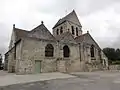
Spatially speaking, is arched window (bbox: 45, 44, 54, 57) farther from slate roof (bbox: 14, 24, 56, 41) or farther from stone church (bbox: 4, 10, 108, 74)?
slate roof (bbox: 14, 24, 56, 41)

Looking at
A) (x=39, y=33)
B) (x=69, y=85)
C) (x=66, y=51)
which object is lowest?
(x=69, y=85)

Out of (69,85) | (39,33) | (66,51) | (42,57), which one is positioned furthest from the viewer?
(66,51)

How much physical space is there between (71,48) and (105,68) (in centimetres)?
938

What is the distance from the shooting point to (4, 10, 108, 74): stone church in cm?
1836

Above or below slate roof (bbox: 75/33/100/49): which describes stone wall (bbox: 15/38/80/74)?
Result: below

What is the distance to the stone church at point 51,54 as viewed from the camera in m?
18.4

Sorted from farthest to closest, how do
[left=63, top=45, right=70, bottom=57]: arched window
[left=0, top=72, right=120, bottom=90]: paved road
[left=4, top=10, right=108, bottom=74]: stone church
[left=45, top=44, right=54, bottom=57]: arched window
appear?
[left=63, top=45, right=70, bottom=57]: arched window, [left=45, top=44, right=54, bottom=57]: arched window, [left=4, top=10, right=108, bottom=74]: stone church, [left=0, top=72, right=120, bottom=90]: paved road

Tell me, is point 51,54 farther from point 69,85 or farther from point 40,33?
point 69,85

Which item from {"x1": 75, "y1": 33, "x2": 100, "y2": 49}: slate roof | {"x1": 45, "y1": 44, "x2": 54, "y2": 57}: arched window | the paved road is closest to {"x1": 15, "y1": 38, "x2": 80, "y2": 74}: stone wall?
{"x1": 45, "y1": 44, "x2": 54, "y2": 57}: arched window

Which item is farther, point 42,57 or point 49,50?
point 49,50

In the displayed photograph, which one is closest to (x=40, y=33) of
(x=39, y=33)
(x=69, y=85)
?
(x=39, y=33)

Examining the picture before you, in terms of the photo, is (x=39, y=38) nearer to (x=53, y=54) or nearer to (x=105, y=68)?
(x=53, y=54)

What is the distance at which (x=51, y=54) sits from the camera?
68.0 ft

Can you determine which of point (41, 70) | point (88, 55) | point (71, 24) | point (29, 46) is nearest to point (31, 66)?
point (41, 70)
